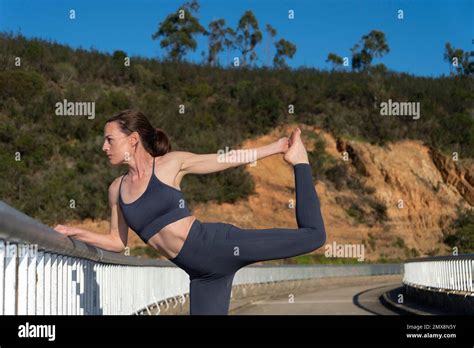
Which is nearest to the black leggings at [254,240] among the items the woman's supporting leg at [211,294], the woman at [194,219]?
the woman at [194,219]

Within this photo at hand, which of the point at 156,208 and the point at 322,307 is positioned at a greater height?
the point at 156,208

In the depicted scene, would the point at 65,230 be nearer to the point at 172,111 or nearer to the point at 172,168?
the point at 172,168

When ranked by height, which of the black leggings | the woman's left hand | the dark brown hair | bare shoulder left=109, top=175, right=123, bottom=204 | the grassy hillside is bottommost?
the black leggings

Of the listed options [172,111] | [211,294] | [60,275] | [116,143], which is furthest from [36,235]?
[172,111]

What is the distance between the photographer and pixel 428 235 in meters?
58.7

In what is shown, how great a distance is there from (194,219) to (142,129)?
70 centimetres

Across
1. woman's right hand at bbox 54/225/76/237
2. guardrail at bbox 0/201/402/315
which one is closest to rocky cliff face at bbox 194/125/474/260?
guardrail at bbox 0/201/402/315

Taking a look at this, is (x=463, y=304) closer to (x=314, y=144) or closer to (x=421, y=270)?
(x=421, y=270)

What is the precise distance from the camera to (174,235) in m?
5.08

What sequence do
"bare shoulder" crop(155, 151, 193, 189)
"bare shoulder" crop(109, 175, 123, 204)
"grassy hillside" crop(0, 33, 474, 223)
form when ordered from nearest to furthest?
"bare shoulder" crop(155, 151, 193, 189) < "bare shoulder" crop(109, 175, 123, 204) < "grassy hillside" crop(0, 33, 474, 223)

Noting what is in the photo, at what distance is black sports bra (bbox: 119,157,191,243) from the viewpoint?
5090 mm

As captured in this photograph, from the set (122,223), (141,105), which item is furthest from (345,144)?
(122,223)

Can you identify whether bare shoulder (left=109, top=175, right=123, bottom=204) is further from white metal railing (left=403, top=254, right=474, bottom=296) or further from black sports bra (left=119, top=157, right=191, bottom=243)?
white metal railing (left=403, top=254, right=474, bottom=296)

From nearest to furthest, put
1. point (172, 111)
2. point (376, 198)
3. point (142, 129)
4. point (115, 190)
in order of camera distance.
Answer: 1. point (142, 129)
2. point (115, 190)
3. point (376, 198)
4. point (172, 111)
